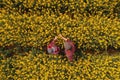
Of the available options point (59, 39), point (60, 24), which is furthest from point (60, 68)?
point (60, 24)

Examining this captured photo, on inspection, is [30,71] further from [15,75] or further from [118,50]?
[118,50]

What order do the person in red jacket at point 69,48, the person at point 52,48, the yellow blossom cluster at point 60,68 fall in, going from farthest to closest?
the person at point 52,48, the yellow blossom cluster at point 60,68, the person in red jacket at point 69,48

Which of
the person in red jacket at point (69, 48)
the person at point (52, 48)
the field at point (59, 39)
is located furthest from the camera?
the person at point (52, 48)

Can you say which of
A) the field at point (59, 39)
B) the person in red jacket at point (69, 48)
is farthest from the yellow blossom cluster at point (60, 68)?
the person in red jacket at point (69, 48)

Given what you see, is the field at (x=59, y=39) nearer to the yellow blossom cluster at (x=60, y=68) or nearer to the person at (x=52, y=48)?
the yellow blossom cluster at (x=60, y=68)

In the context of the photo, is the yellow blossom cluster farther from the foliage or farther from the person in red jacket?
the foliage

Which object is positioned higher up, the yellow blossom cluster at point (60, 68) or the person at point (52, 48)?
the person at point (52, 48)

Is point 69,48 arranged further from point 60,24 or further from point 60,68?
point 60,24

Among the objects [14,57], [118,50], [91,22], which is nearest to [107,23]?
[91,22]

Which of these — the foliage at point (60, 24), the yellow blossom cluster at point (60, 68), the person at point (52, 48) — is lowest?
the yellow blossom cluster at point (60, 68)
